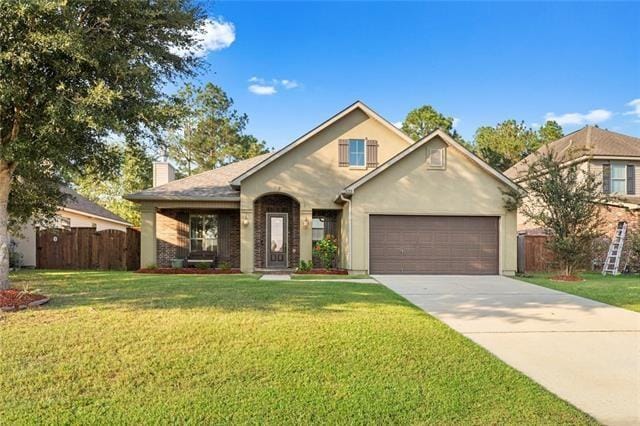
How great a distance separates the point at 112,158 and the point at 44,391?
7.23 m

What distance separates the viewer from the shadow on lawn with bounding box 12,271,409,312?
837 centimetres

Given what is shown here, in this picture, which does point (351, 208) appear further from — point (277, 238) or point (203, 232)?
point (203, 232)

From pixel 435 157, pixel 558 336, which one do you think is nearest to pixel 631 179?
pixel 435 157

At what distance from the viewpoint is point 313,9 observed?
14086 mm

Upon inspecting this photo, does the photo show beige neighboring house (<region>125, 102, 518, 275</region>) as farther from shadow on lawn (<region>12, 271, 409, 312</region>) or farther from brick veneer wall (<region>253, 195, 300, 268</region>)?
shadow on lawn (<region>12, 271, 409, 312</region>)

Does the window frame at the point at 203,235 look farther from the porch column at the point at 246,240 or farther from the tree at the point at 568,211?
the tree at the point at 568,211

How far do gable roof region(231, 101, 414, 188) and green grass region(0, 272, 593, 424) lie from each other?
30.4ft

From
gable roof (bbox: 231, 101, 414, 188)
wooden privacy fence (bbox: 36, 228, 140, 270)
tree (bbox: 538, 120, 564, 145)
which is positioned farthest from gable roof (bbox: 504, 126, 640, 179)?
wooden privacy fence (bbox: 36, 228, 140, 270)

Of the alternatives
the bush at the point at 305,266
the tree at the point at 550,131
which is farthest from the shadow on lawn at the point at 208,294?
the tree at the point at 550,131

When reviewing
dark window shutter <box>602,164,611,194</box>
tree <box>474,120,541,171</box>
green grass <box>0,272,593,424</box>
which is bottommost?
green grass <box>0,272,593,424</box>

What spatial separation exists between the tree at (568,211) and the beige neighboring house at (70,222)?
16834 mm

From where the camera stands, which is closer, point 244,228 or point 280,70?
point 244,228

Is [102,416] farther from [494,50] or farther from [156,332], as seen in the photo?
[494,50]

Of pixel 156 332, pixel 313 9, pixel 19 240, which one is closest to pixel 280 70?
pixel 313 9
